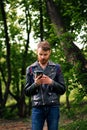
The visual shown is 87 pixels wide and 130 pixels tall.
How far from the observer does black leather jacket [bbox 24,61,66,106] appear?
4.92 meters

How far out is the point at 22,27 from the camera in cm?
2164

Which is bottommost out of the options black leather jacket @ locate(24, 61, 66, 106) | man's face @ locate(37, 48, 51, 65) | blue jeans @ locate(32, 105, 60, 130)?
blue jeans @ locate(32, 105, 60, 130)

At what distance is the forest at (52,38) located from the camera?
10.3 meters

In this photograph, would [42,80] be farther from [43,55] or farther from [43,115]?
[43,115]

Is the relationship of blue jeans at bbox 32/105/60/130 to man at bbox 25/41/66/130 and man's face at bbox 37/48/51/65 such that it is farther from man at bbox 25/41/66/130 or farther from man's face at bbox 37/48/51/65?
man's face at bbox 37/48/51/65

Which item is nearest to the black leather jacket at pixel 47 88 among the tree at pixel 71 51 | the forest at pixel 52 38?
the forest at pixel 52 38

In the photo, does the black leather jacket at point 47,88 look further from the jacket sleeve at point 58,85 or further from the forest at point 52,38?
the forest at point 52,38

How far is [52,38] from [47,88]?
6.36 m

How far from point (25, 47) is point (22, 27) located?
124 cm

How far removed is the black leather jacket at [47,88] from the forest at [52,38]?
16.1 feet

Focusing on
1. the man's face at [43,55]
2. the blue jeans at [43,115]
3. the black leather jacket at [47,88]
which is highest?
the man's face at [43,55]

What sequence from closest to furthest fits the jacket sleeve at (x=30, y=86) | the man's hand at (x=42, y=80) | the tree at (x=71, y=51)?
the man's hand at (x=42, y=80) < the jacket sleeve at (x=30, y=86) < the tree at (x=71, y=51)

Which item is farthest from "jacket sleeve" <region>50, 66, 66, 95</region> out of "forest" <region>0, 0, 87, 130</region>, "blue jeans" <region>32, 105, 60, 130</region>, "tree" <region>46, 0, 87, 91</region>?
"tree" <region>46, 0, 87, 91</region>

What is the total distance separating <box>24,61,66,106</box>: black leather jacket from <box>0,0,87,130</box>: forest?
16.1 feet
